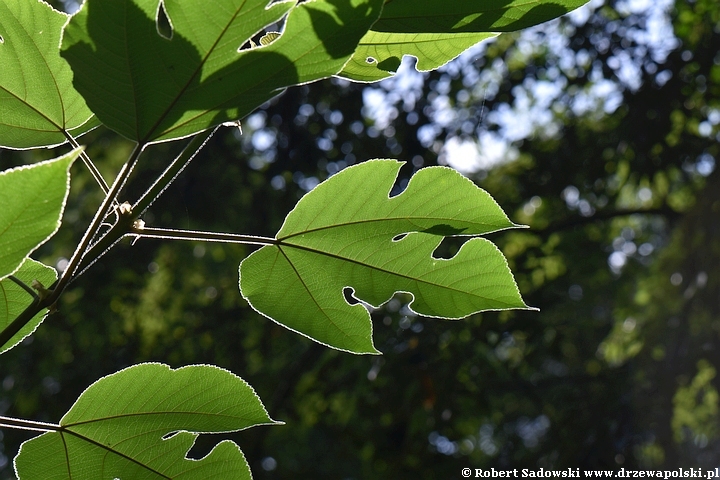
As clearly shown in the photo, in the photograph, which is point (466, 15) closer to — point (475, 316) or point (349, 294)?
point (349, 294)

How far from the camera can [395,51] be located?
2.54 ft

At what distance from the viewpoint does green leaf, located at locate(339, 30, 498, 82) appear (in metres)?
0.75

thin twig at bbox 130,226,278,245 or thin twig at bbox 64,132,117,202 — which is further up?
thin twig at bbox 64,132,117,202

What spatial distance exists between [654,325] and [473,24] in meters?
6.36

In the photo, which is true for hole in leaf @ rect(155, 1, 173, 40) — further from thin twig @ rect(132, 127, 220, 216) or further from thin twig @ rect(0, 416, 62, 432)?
thin twig @ rect(0, 416, 62, 432)

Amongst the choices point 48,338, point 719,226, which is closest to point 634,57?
point 719,226

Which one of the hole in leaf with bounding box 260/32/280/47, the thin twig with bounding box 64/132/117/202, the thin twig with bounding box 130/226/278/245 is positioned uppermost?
the hole in leaf with bounding box 260/32/280/47

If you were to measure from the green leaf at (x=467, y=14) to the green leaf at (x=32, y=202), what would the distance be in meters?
0.32

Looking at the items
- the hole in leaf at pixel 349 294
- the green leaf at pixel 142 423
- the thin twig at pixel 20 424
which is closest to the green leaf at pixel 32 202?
the thin twig at pixel 20 424

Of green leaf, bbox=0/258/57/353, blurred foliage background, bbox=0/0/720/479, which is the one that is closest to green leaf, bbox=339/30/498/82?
green leaf, bbox=0/258/57/353

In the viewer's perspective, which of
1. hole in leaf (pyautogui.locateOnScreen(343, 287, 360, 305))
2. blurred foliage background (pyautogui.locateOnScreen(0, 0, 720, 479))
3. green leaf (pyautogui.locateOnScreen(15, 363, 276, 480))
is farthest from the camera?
blurred foliage background (pyautogui.locateOnScreen(0, 0, 720, 479))

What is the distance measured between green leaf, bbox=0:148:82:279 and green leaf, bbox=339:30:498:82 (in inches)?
14.2

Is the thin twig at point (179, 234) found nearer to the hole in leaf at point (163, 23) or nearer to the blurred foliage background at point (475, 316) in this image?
the hole in leaf at point (163, 23)

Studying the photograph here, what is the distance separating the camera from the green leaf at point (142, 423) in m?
0.74
